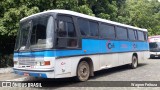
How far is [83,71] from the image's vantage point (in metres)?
8.73

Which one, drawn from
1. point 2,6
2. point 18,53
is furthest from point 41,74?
point 2,6

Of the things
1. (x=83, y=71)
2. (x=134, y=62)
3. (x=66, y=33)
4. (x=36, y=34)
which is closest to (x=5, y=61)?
(x=36, y=34)

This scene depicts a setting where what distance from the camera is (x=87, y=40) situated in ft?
29.2

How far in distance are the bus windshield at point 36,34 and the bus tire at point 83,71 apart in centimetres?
189

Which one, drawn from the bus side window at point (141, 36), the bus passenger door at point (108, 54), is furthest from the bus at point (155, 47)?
the bus passenger door at point (108, 54)

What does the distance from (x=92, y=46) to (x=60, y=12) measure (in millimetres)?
2368

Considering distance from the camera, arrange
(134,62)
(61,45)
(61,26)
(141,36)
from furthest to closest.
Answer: (141,36) < (134,62) < (61,26) < (61,45)

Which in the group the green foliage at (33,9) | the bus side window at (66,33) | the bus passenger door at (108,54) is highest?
the green foliage at (33,9)

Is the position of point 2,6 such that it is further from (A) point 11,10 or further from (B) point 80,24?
(B) point 80,24

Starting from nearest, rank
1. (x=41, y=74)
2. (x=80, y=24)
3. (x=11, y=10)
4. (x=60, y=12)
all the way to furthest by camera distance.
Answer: (x=41, y=74) < (x=60, y=12) < (x=80, y=24) < (x=11, y=10)

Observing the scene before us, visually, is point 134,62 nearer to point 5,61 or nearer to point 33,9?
point 33,9

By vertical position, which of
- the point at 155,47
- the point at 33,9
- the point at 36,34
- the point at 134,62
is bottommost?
the point at 134,62

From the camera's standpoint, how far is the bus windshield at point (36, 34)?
7.39m

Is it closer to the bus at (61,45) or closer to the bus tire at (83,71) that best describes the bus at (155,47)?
the bus at (61,45)
